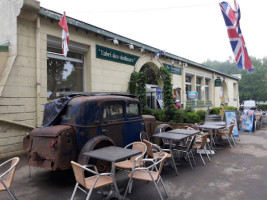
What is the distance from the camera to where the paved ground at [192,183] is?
382 centimetres

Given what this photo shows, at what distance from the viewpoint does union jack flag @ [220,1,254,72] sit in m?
5.96

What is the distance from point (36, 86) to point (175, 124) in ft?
18.2

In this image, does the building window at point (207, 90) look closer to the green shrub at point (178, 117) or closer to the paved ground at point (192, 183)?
the green shrub at point (178, 117)

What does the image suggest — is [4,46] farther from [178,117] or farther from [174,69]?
[174,69]

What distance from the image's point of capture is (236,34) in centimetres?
610

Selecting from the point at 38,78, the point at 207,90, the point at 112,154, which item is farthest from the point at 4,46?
the point at 207,90

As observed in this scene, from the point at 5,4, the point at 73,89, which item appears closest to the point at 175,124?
the point at 73,89

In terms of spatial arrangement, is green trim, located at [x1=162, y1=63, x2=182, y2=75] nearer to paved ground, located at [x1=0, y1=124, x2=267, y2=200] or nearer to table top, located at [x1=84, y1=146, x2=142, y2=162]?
paved ground, located at [x1=0, y1=124, x2=267, y2=200]

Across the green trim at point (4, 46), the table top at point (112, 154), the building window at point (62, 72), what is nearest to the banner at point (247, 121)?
the building window at point (62, 72)

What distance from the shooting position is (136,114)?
229 inches

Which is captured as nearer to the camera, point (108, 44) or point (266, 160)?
point (266, 160)

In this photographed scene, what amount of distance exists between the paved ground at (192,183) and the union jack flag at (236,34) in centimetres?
296

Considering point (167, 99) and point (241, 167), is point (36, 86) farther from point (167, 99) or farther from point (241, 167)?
point (241, 167)

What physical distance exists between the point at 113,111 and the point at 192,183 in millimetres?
2373
